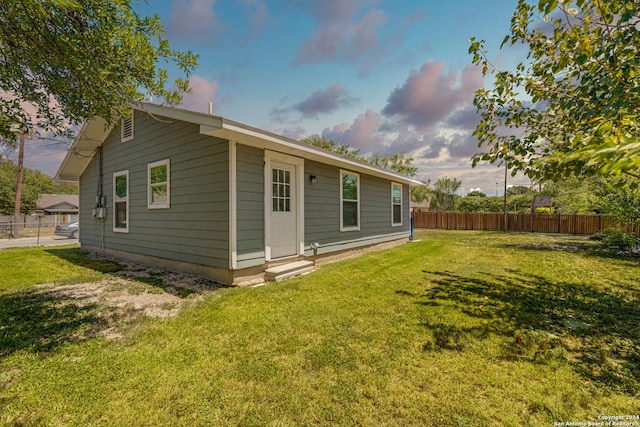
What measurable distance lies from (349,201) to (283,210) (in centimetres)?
257

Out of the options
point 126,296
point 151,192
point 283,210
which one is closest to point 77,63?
point 126,296

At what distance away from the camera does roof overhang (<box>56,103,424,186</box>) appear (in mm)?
4293

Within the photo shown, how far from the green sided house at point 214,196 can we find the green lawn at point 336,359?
3.70ft

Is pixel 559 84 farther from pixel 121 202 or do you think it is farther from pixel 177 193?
pixel 121 202

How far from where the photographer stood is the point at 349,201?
787 centimetres

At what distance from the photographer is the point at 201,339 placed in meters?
2.94

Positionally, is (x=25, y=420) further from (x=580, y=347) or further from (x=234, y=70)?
(x=234, y=70)

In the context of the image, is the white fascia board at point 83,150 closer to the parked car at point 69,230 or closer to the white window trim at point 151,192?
the white window trim at point 151,192

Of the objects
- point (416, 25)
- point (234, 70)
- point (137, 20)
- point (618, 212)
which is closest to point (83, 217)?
point (234, 70)

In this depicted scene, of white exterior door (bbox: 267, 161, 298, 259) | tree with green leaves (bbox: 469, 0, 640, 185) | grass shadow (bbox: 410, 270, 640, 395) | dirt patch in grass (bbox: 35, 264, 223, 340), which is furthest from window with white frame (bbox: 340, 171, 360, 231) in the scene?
tree with green leaves (bbox: 469, 0, 640, 185)

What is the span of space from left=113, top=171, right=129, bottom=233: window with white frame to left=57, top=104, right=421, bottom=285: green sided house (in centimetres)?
3

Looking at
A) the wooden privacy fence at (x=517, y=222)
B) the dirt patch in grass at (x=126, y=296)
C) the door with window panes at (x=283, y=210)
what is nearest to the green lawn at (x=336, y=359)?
the dirt patch in grass at (x=126, y=296)

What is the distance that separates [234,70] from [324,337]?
701 centimetres

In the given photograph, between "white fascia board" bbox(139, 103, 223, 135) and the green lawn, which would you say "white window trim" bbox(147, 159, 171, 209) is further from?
the green lawn
